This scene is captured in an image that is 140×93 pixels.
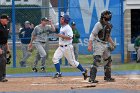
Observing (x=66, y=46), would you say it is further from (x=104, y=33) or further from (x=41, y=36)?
(x=41, y=36)

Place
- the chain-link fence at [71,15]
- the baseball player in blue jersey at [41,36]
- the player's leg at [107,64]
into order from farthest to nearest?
the chain-link fence at [71,15] → the baseball player in blue jersey at [41,36] → the player's leg at [107,64]

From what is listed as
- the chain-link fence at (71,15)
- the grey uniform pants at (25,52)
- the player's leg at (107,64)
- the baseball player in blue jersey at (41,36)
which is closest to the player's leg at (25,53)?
the grey uniform pants at (25,52)

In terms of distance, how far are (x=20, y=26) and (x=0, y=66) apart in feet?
24.2

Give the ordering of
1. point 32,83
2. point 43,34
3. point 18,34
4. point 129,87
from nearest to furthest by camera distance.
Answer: point 129,87 < point 32,83 < point 43,34 < point 18,34

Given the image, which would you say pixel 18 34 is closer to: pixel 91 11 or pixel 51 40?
pixel 51 40

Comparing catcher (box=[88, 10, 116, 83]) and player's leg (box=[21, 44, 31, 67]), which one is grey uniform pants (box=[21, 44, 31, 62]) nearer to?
player's leg (box=[21, 44, 31, 67])

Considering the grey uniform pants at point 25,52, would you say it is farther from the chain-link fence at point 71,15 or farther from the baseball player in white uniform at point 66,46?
the baseball player in white uniform at point 66,46

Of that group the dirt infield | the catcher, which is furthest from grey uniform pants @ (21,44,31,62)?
the catcher

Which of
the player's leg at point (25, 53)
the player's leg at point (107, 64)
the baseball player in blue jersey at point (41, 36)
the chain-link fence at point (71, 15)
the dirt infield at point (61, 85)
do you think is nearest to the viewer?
the dirt infield at point (61, 85)

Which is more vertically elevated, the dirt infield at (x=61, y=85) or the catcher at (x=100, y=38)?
the catcher at (x=100, y=38)

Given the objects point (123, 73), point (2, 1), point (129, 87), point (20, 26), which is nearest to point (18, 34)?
point (20, 26)

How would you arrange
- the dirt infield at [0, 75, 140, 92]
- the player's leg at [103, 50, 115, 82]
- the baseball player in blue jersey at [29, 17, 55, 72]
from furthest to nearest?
the baseball player in blue jersey at [29, 17, 55, 72], the player's leg at [103, 50, 115, 82], the dirt infield at [0, 75, 140, 92]

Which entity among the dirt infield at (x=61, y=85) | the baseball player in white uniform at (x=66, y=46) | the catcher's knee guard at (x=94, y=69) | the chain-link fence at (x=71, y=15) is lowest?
the dirt infield at (x=61, y=85)

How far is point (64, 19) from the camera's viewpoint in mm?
14812
